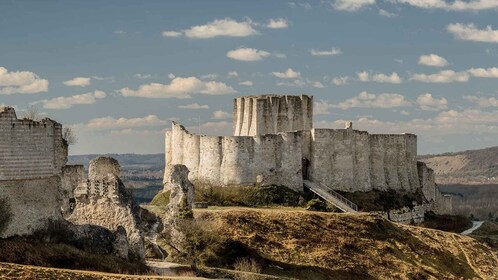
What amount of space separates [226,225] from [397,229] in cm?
1905

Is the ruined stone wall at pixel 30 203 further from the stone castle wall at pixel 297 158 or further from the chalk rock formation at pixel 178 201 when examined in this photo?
the stone castle wall at pixel 297 158

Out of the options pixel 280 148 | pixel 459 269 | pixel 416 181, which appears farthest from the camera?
pixel 416 181

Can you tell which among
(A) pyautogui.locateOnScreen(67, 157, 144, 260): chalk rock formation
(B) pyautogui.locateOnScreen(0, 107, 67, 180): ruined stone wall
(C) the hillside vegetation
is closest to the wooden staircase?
(C) the hillside vegetation

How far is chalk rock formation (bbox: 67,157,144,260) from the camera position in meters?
48.1

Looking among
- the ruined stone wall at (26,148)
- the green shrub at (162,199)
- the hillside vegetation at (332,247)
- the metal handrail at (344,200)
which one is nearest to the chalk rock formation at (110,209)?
the ruined stone wall at (26,148)

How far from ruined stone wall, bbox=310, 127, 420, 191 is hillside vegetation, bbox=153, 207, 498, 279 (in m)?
11.0

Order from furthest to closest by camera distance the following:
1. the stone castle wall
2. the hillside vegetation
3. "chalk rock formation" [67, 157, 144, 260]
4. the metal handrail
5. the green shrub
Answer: the metal handrail, the stone castle wall, the green shrub, the hillside vegetation, "chalk rock formation" [67, 157, 144, 260]

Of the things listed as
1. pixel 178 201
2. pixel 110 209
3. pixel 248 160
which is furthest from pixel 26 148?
pixel 248 160

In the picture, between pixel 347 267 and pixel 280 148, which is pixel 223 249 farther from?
pixel 280 148

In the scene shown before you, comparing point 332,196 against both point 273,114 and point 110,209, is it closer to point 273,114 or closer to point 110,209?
point 273,114

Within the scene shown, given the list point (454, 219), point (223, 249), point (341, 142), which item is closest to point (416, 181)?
point (454, 219)

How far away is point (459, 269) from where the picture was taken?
72.1 meters

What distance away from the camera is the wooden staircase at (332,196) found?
80625 millimetres

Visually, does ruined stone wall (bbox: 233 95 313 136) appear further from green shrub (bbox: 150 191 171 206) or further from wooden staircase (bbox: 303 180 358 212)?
green shrub (bbox: 150 191 171 206)
